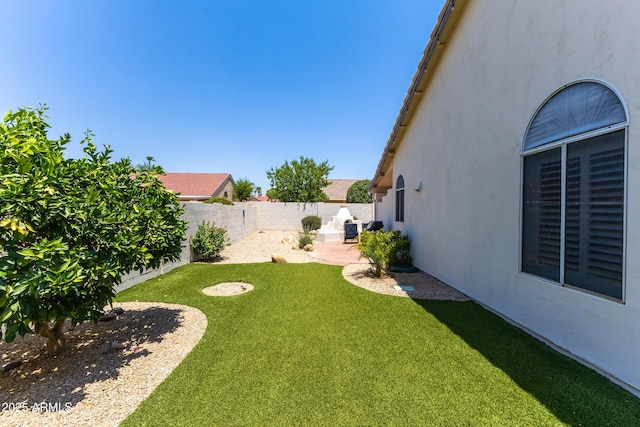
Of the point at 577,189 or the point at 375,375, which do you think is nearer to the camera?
the point at 375,375

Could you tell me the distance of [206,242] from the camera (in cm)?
1080

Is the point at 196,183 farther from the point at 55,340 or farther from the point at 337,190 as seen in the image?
the point at 55,340

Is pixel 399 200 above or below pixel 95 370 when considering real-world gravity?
above

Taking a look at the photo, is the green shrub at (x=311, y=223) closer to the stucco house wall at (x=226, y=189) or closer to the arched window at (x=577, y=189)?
the stucco house wall at (x=226, y=189)

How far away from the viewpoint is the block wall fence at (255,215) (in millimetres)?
11039

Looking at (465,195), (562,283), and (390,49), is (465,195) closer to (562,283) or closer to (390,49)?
(562,283)

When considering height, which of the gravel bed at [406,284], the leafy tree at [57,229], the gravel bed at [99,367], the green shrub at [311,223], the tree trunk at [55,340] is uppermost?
the leafy tree at [57,229]

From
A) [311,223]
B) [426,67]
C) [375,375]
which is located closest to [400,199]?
[426,67]

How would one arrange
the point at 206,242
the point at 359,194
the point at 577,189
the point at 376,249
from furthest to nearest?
the point at 359,194 → the point at 206,242 → the point at 376,249 → the point at 577,189

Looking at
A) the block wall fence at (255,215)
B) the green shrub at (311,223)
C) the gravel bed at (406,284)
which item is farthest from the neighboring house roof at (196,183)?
the gravel bed at (406,284)

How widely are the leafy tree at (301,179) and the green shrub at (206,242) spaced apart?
63.6 feet

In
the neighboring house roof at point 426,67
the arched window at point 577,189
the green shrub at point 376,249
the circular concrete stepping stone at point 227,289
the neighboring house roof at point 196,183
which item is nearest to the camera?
the arched window at point 577,189

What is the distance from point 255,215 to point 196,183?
19.4 metres

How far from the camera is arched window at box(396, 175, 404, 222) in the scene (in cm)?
1163
